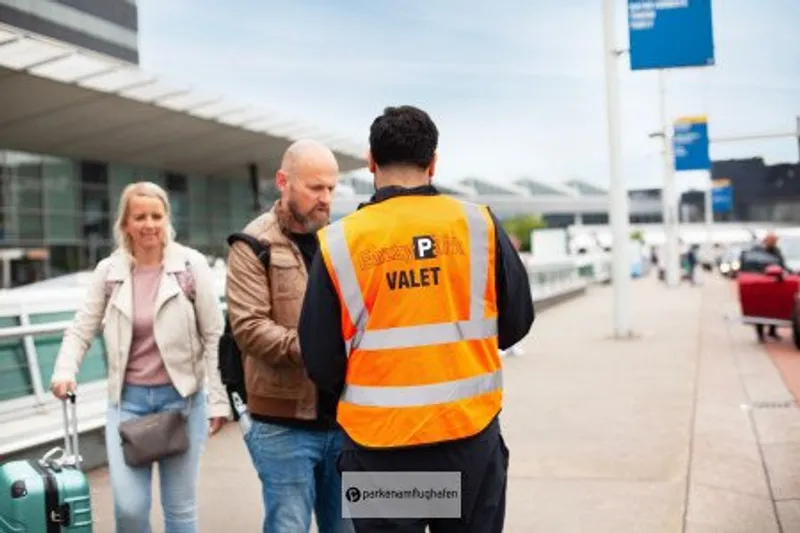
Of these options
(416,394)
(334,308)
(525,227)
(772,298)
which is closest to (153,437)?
(334,308)

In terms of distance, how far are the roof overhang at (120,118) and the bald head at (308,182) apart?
17975mm

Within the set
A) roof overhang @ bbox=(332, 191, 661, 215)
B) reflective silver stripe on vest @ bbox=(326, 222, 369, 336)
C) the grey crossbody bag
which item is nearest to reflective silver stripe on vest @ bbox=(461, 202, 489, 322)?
reflective silver stripe on vest @ bbox=(326, 222, 369, 336)

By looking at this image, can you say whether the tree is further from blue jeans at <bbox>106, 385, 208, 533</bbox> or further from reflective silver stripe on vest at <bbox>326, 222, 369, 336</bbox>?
reflective silver stripe on vest at <bbox>326, 222, 369, 336</bbox>

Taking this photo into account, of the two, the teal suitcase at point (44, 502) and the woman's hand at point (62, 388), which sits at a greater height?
the woman's hand at point (62, 388)

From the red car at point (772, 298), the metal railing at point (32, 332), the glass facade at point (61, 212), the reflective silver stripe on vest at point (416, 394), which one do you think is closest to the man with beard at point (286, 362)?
the reflective silver stripe on vest at point (416, 394)

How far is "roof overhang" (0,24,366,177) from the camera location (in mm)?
20438

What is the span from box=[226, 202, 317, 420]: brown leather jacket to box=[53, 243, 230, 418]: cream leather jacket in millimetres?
584

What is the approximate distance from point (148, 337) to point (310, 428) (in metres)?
0.99

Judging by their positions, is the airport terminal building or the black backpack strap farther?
the airport terminal building

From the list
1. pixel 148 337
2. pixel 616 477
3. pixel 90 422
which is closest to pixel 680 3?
pixel 616 477

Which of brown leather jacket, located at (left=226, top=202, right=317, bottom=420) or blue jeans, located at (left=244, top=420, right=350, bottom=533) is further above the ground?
brown leather jacket, located at (left=226, top=202, right=317, bottom=420)

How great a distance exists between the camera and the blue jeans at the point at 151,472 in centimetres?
341

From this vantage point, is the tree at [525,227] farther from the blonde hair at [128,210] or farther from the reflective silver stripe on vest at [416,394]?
the reflective silver stripe on vest at [416,394]

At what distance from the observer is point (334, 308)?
2.24 m
